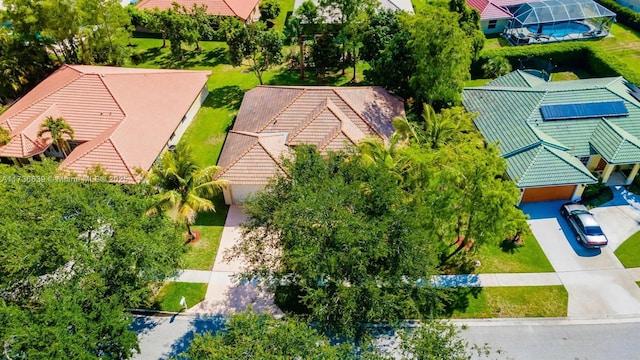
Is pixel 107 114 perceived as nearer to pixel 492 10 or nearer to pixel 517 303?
pixel 517 303

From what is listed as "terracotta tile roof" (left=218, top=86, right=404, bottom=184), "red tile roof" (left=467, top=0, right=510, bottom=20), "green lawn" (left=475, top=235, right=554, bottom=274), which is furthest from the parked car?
"red tile roof" (left=467, top=0, right=510, bottom=20)

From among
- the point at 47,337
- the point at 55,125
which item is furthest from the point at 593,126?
the point at 55,125

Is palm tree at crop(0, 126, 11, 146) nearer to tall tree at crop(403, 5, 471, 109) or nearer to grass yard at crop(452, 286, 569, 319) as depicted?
tall tree at crop(403, 5, 471, 109)

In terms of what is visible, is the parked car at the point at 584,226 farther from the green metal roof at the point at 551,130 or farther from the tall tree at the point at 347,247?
the tall tree at the point at 347,247

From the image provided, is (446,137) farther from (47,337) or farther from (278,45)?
(47,337)

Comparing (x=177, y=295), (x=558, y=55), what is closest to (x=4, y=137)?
(x=177, y=295)

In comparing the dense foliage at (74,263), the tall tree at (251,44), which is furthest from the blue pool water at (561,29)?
the dense foliage at (74,263)
